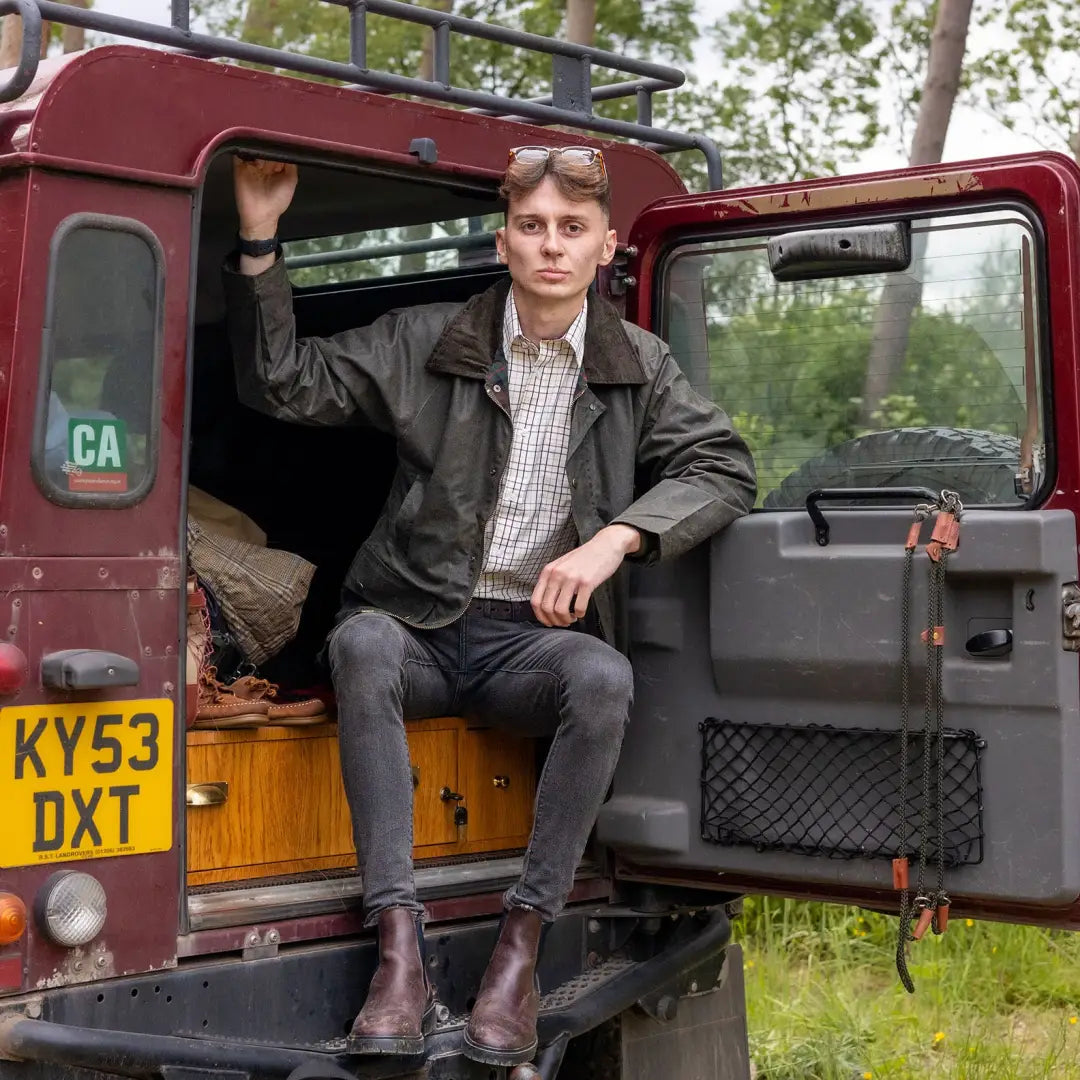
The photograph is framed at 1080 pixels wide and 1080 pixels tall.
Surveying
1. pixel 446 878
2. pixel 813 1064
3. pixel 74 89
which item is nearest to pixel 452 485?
pixel 446 878

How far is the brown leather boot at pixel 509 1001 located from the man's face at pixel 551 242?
1314 mm

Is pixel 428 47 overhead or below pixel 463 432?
overhead

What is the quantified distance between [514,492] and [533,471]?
62 mm

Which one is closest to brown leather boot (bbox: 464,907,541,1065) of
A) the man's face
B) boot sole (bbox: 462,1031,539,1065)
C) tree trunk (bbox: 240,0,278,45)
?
boot sole (bbox: 462,1031,539,1065)

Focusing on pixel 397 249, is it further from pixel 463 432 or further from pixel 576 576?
pixel 576 576

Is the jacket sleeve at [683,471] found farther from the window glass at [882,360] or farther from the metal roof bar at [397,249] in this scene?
the metal roof bar at [397,249]

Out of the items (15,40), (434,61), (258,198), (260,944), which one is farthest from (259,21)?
(260,944)

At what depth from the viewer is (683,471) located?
3.62 metres

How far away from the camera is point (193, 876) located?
3.34m

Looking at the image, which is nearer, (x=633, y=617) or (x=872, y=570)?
(x=872, y=570)

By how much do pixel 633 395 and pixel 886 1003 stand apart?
2.68 meters

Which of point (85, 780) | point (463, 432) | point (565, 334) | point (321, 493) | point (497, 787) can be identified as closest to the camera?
point (85, 780)

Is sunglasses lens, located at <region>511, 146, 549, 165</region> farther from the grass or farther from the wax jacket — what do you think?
the grass

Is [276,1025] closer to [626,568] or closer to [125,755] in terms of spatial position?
[125,755]
